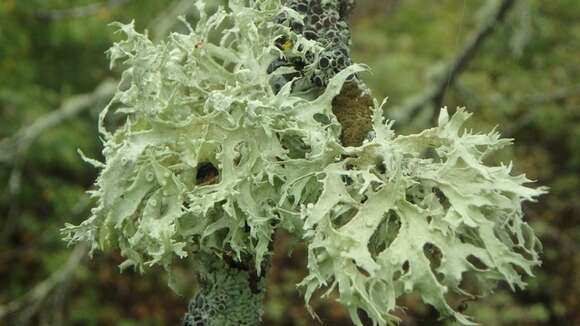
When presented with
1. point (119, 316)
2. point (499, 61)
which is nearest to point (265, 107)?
point (119, 316)

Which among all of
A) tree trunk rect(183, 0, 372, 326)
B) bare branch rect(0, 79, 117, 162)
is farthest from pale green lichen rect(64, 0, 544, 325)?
bare branch rect(0, 79, 117, 162)

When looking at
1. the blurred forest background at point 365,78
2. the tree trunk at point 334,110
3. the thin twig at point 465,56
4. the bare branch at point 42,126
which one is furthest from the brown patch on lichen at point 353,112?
the blurred forest background at point 365,78

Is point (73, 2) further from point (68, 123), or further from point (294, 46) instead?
point (294, 46)

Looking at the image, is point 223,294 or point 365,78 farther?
point 365,78

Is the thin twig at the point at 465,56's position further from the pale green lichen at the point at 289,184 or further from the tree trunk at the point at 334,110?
the pale green lichen at the point at 289,184

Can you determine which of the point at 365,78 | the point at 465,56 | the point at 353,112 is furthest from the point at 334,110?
the point at 365,78

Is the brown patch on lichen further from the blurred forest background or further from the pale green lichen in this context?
the blurred forest background

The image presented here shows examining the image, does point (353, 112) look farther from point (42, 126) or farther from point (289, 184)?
point (42, 126)

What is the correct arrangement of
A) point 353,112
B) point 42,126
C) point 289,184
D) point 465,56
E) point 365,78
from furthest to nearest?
point 365,78 → point 42,126 → point 465,56 → point 353,112 → point 289,184
